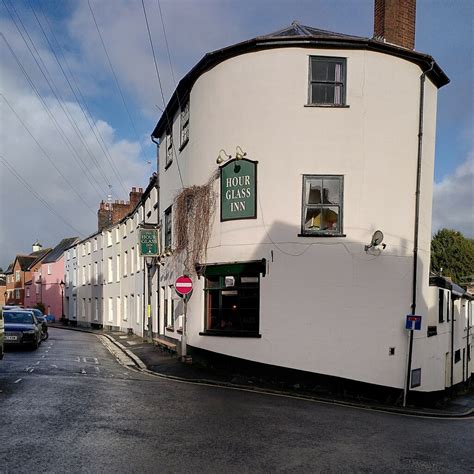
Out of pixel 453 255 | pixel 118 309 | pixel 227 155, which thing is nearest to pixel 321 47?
pixel 227 155

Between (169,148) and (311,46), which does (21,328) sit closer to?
(169,148)

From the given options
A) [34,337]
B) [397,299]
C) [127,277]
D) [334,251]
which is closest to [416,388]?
[397,299]

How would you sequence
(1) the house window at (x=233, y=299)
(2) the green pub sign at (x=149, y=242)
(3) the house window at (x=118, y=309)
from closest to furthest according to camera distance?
(1) the house window at (x=233, y=299) → (2) the green pub sign at (x=149, y=242) → (3) the house window at (x=118, y=309)

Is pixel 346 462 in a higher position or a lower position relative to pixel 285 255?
lower

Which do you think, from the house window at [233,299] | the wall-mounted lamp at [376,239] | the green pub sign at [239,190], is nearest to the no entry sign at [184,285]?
the house window at [233,299]

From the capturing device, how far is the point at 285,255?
50.5 ft

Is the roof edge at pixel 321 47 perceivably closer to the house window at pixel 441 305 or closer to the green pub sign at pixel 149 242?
the house window at pixel 441 305

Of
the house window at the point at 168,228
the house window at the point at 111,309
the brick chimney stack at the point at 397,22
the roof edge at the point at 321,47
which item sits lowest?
the house window at the point at 111,309

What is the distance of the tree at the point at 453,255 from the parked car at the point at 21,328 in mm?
45599

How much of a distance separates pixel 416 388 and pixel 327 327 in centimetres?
350

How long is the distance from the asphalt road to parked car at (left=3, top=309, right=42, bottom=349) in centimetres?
890

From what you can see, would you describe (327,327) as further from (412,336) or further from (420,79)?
(420,79)

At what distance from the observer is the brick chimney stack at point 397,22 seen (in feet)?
56.5

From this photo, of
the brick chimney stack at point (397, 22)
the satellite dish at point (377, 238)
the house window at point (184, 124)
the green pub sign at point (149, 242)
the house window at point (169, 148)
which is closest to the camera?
the satellite dish at point (377, 238)
